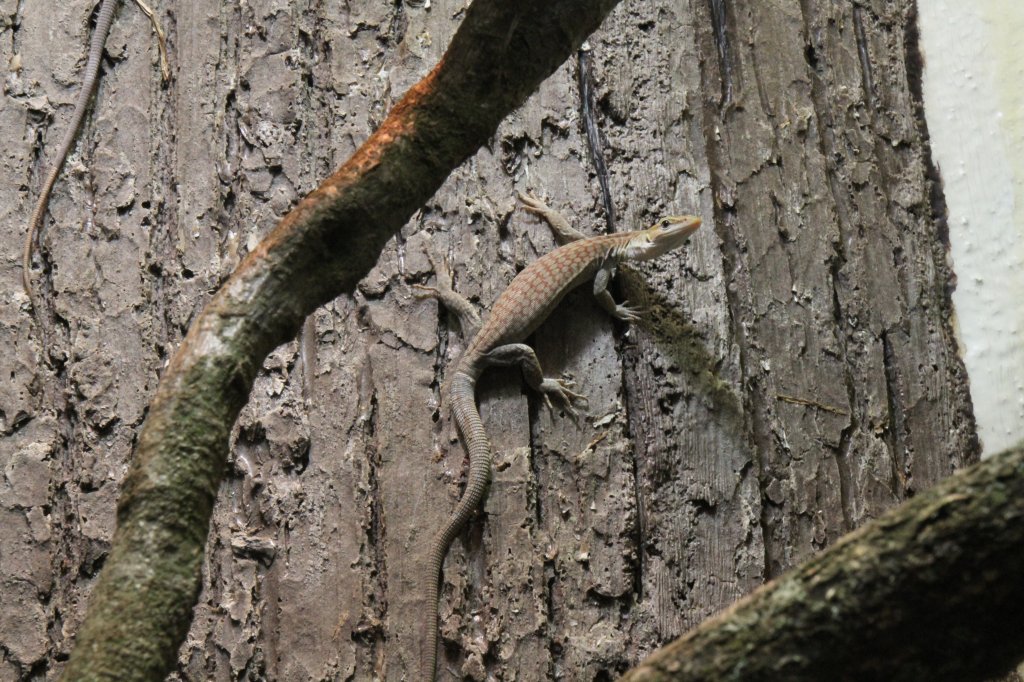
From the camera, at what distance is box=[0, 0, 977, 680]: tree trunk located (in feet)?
8.96

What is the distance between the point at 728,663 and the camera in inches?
44.5

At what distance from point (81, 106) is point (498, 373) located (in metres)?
1.77

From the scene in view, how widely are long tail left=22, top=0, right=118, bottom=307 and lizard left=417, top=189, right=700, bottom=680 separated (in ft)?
4.32

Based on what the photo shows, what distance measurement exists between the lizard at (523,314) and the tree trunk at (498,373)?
0.06 meters

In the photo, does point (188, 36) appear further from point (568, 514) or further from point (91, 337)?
point (568, 514)

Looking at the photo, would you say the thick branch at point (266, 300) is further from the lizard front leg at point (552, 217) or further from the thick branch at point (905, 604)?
the lizard front leg at point (552, 217)

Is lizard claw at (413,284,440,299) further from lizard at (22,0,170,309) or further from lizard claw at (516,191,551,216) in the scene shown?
lizard at (22,0,170,309)

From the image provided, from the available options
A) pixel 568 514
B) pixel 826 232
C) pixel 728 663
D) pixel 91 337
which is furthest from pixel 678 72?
pixel 728 663

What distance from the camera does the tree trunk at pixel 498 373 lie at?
273 cm

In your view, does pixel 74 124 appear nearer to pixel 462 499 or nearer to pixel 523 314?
pixel 523 314

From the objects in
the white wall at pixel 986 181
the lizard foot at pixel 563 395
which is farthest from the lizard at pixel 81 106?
the white wall at pixel 986 181

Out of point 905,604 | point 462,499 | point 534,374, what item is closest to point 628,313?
point 534,374

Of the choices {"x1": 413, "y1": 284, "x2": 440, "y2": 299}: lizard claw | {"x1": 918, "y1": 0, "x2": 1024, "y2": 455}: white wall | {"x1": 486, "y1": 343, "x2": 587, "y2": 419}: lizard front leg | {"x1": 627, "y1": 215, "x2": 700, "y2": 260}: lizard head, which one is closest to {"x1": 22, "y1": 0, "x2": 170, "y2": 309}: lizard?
{"x1": 413, "y1": 284, "x2": 440, "y2": 299}: lizard claw

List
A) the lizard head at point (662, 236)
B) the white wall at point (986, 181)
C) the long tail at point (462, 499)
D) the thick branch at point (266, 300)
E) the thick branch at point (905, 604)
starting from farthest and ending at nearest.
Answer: the white wall at point (986, 181) < the lizard head at point (662, 236) < the long tail at point (462, 499) < the thick branch at point (266, 300) < the thick branch at point (905, 604)
